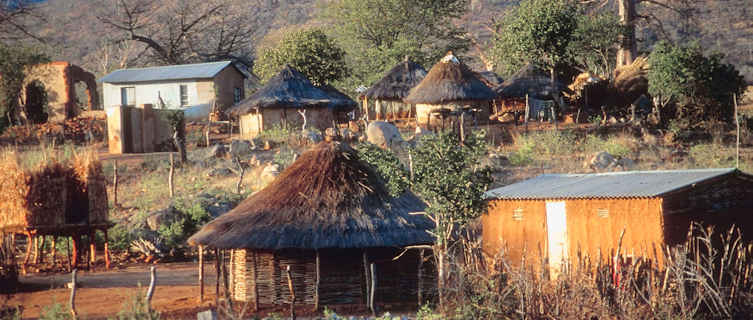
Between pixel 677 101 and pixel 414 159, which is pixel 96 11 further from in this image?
pixel 414 159

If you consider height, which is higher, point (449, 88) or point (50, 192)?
point (449, 88)

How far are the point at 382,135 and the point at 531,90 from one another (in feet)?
25.7

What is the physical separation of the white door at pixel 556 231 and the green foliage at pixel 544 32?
19011 millimetres

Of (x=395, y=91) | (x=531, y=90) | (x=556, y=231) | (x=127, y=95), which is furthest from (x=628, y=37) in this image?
(x=556, y=231)

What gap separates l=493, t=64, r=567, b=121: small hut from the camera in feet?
108

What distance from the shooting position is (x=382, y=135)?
27938 mm

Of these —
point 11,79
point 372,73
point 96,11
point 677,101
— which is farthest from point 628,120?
point 96,11

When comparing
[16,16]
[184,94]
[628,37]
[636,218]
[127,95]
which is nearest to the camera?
[636,218]

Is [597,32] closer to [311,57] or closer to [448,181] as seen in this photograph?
[311,57]

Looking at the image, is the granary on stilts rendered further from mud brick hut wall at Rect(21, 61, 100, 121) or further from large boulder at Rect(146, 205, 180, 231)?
mud brick hut wall at Rect(21, 61, 100, 121)

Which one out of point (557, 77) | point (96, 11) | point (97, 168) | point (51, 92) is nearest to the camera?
point (97, 168)

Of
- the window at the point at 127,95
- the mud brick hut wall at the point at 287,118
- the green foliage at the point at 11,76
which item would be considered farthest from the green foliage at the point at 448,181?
the window at the point at 127,95

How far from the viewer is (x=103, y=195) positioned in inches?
716

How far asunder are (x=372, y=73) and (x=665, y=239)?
2956 centimetres
